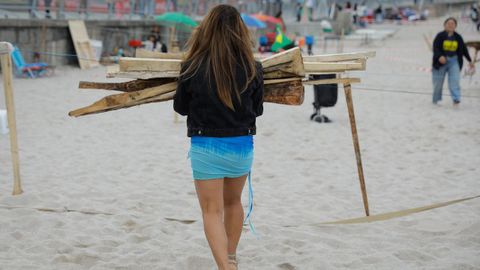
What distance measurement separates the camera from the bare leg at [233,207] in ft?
10.1

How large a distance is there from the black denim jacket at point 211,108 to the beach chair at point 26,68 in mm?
11232

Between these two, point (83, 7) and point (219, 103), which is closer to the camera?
point (219, 103)

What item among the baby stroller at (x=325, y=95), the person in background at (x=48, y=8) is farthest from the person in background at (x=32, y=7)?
the baby stroller at (x=325, y=95)

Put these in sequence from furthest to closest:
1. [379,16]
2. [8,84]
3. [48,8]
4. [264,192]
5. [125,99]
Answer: [379,16]
[48,8]
[264,192]
[8,84]
[125,99]

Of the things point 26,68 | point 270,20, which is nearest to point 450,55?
point 26,68

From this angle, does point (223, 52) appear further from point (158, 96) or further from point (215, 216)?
point (215, 216)

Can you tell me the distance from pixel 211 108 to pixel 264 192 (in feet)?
9.28

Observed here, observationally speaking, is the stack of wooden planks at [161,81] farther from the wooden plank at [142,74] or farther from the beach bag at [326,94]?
the beach bag at [326,94]

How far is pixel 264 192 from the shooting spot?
5.54 m

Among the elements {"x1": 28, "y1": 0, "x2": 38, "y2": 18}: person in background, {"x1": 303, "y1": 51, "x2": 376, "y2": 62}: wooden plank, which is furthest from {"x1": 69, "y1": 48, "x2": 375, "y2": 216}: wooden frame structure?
{"x1": 28, "y1": 0, "x2": 38, "y2": 18}: person in background

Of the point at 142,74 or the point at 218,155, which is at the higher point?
the point at 142,74

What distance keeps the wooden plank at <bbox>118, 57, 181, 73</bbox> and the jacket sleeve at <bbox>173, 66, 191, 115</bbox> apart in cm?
21

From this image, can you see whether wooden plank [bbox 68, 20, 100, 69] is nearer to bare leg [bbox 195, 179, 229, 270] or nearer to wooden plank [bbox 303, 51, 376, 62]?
wooden plank [bbox 303, 51, 376, 62]

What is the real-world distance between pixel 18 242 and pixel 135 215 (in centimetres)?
97
